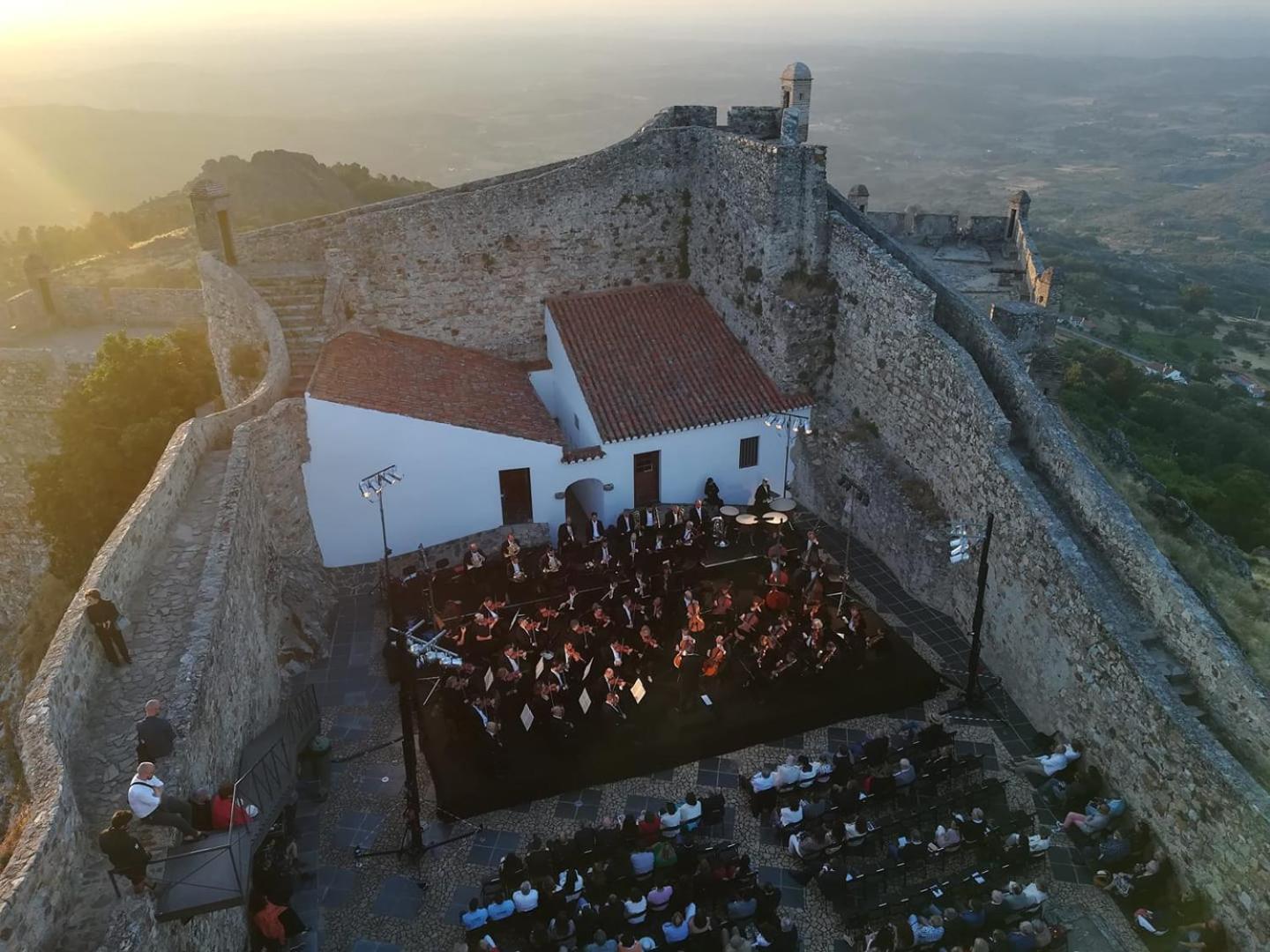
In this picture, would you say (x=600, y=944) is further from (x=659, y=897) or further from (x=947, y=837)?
(x=947, y=837)

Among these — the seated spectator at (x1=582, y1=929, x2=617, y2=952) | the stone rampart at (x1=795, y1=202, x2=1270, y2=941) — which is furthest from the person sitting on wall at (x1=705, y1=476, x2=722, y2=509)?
Result: the seated spectator at (x1=582, y1=929, x2=617, y2=952)

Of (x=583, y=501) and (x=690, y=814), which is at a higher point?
(x=583, y=501)

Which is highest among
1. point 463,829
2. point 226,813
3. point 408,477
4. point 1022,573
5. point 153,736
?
point 153,736

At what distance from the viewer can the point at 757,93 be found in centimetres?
19162

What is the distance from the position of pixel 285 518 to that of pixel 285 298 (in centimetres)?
621

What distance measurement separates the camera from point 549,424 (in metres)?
20.2

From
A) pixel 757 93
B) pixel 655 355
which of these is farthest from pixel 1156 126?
pixel 655 355

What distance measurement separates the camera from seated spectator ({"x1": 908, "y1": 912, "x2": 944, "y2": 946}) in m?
10.8

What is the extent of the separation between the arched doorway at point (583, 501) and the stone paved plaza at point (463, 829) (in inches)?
245

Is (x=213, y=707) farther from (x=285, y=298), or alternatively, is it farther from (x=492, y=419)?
(x=285, y=298)

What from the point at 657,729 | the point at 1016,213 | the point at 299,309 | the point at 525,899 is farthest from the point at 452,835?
the point at 1016,213

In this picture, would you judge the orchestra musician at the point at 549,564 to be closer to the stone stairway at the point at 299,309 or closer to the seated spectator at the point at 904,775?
the stone stairway at the point at 299,309

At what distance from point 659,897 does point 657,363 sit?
1300 centimetres

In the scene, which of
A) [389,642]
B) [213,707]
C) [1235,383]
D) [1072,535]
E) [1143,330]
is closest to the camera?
[213,707]
